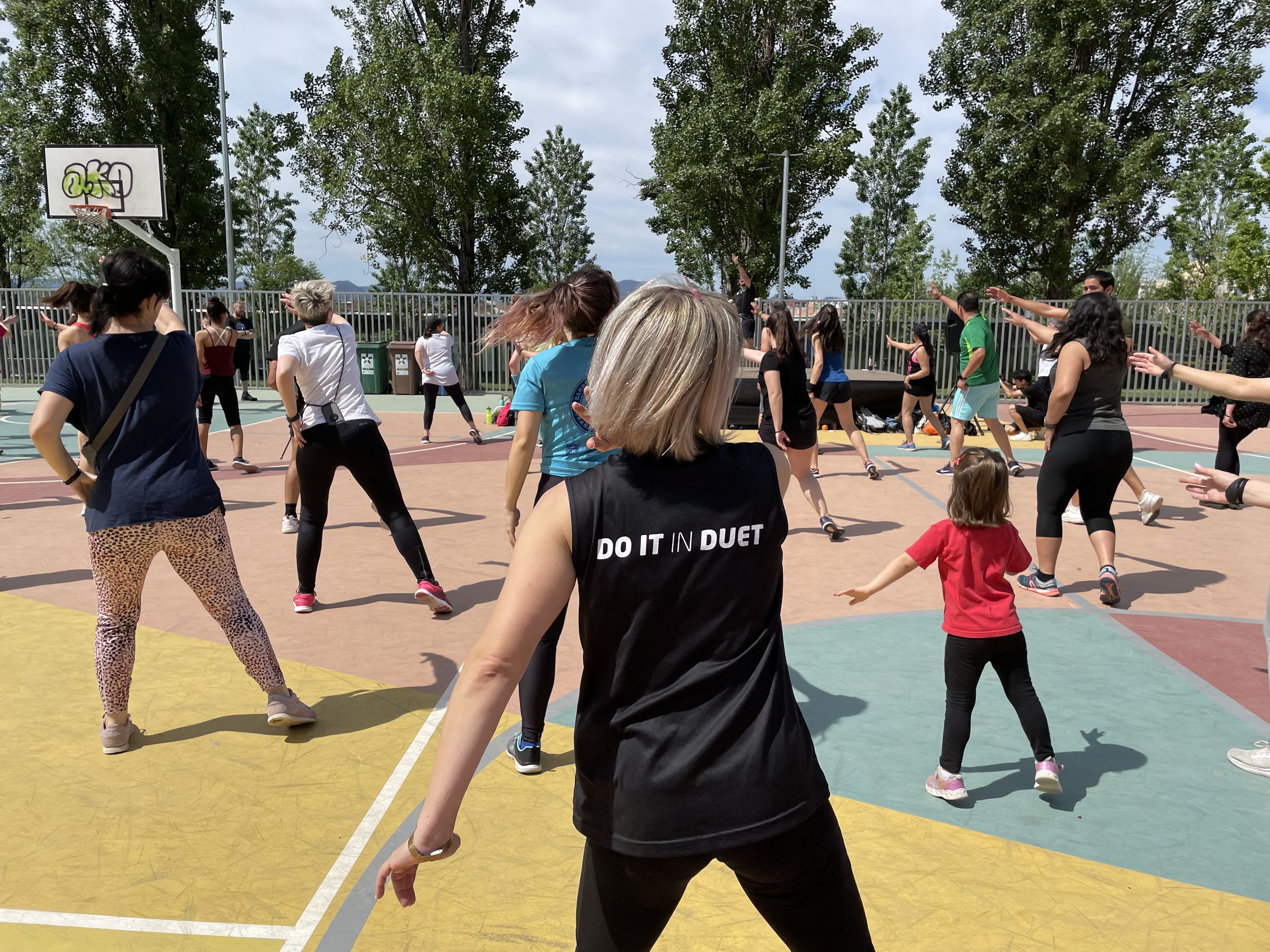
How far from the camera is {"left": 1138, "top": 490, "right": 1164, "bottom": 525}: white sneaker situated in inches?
318

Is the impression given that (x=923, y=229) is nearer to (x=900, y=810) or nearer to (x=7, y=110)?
(x=7, y=110)

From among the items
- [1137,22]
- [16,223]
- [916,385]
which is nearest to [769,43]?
[1137,22]

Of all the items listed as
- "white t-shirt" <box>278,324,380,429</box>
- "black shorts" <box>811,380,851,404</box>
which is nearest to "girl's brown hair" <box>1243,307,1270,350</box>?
"black shorts" <box>811,380,851,404</box>

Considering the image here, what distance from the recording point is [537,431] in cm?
398

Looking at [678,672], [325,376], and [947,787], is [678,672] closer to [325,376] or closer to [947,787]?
[947,787]

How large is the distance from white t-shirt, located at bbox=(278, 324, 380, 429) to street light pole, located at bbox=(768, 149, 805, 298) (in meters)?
26.0

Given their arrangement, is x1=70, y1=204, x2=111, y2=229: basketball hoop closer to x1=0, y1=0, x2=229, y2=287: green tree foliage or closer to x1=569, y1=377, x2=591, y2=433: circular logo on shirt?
x1=569, y1=377, x2=591, y2=433: circular logo on shirt

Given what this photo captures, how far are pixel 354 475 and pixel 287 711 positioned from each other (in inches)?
68.7

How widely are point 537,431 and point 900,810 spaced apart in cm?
208

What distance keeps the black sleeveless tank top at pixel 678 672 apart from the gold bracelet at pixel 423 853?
24 cm

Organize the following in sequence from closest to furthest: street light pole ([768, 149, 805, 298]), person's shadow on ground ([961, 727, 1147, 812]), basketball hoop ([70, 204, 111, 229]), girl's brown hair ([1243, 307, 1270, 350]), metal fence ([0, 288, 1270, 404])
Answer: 1. person's shadow on ground ([961, 727, 1147, 812])
2. basketball hoop ([70, 204, 111, 229])
3. girl's brown hair ([1243, 307, 1270, 350])
4. metal fence ([0, 288, 1270, 404])
5. street light pole ([768, 149, 805, 298])

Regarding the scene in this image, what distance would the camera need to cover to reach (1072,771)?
12.5 feet

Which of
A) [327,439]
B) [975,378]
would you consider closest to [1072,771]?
[327,439]

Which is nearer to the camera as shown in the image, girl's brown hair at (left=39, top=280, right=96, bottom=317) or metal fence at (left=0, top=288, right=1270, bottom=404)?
girl's brown hair at (left=39, top=280, right=96, bottom=317)
